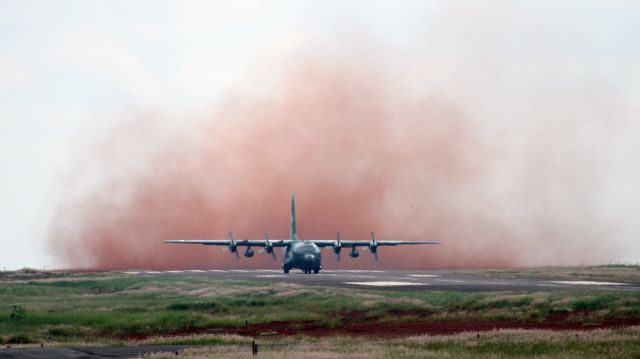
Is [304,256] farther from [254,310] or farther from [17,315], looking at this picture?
[17,315]

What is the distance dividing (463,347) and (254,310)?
29.0 m

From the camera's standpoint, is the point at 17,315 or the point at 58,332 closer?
the point at 58,332

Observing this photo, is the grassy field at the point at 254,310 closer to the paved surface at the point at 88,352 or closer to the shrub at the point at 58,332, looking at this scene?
the shrub at the point at 58,332

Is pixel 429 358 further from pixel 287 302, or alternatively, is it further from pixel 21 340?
pixel 287 302

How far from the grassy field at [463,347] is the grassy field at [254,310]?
6220mm

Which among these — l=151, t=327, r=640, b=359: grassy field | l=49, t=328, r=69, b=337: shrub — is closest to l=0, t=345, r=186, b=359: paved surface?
l=151, t=327, r=640, b=359: grassy field

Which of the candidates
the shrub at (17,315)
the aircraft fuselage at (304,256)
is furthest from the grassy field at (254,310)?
the aircraft fuselage at (304,256)

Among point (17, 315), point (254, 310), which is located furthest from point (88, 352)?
point (254, 310)

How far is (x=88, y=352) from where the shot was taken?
4509 centimetres

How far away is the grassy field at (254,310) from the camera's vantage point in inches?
2416

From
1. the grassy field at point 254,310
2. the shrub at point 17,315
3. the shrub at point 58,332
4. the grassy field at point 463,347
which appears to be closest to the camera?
the grassy field at point 463,347

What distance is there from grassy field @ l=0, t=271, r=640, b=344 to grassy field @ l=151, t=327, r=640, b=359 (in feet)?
20.4

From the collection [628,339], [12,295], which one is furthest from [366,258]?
[628,339]

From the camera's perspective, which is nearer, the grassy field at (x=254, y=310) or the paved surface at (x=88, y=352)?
the paved surface at (x=88, y=352)
